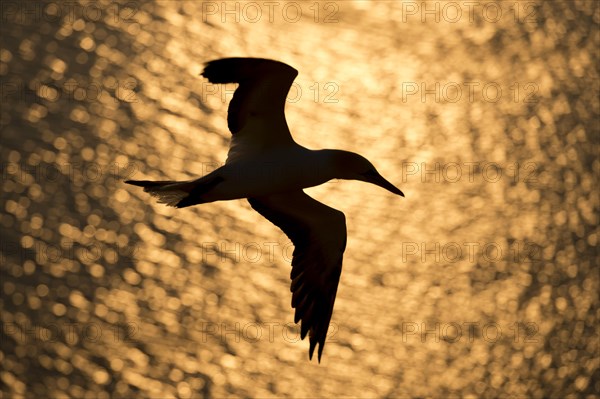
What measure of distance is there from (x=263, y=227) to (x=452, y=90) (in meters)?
11.5

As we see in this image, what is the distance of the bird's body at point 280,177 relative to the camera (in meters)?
10.7

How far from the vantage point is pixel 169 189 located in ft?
35.6

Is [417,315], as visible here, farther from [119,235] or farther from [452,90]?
[452,90]

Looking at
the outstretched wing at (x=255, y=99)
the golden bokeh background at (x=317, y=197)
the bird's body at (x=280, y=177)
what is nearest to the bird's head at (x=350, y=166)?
the bird's body at (x=280, y=177)

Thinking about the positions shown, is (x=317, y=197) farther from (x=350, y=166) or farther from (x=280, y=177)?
(x=280, y=177)

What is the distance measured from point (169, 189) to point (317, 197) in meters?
20.7

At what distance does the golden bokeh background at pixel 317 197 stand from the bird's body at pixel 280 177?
15.4 m

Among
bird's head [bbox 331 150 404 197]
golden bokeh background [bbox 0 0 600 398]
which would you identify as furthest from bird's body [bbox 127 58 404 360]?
golden bokeh background [bbox 0 0 600 398]

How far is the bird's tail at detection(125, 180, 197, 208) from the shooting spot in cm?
1075

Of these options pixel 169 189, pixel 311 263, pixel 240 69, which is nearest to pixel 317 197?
pixel 311 263

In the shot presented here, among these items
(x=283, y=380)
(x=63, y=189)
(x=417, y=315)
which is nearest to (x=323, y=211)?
(x=283, y=380)

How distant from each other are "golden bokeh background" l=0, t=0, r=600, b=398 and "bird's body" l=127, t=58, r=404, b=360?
50.6 ft

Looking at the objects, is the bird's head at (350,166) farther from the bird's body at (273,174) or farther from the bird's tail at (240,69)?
the bird's tail at (240,69)

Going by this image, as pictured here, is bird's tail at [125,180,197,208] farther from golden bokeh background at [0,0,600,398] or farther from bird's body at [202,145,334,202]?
golden bokeh background at [0,0,600,398]
